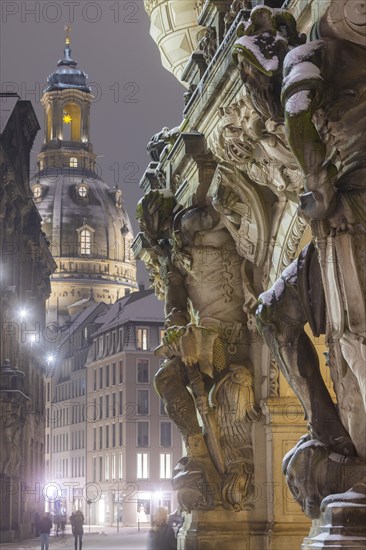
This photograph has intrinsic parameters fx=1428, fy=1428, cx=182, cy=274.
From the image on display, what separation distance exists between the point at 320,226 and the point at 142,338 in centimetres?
8124

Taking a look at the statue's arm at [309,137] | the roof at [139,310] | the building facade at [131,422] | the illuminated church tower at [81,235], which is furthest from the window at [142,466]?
the statue's arm at [309,137]

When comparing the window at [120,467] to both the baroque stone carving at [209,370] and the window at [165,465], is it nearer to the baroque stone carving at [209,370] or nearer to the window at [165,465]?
the window at [165,465]

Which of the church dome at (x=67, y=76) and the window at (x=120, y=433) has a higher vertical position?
the church dome at (x=67, y=76)

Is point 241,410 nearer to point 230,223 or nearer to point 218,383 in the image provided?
point 218,383

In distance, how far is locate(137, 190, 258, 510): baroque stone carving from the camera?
50.0 feet

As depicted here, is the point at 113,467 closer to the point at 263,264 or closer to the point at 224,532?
the point at 224,532

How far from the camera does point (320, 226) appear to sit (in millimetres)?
9391

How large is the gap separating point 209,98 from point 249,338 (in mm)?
3100

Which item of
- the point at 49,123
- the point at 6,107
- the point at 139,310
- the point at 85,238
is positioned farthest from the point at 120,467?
the point at 49,123

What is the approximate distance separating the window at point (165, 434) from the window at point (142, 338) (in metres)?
5.33

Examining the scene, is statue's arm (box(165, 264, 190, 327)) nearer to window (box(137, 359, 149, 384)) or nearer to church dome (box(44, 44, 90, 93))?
→ window (box(137, 359, 149, 384))

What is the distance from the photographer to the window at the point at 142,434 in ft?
298

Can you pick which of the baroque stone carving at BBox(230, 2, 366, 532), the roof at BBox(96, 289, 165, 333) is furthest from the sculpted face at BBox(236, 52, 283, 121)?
the roof at BBox(96, 289, 165, 333)

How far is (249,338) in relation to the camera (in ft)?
51.2
